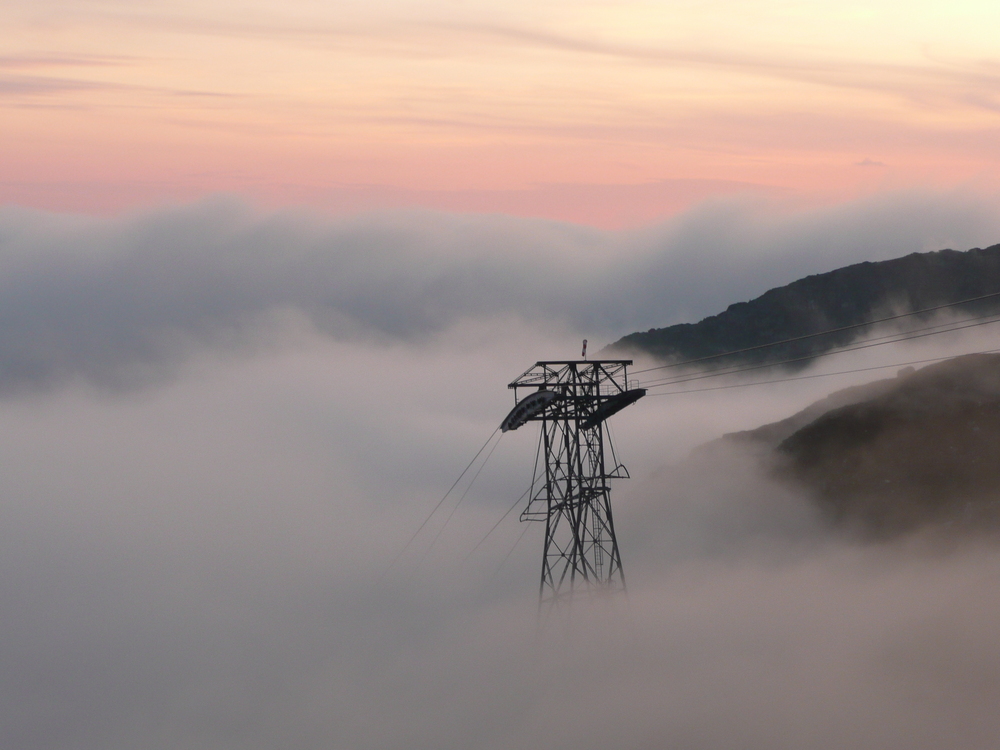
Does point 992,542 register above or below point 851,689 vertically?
above

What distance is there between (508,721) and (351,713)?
21.6 m

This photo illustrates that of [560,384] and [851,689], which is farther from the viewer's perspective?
[851,689]

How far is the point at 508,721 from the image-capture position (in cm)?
10812

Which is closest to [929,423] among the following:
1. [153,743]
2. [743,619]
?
[743,619]

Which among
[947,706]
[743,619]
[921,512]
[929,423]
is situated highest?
[929,423]

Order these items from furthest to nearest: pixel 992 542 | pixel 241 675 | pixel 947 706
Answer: pixel 241 675 < pixel 992 542 < pixel 947 706

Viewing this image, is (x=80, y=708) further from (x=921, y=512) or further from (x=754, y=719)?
(x=921, y=512)

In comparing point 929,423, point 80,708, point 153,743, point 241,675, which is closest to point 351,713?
point 153,743

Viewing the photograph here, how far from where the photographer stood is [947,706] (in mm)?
119625

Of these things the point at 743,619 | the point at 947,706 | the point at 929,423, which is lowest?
the point at 947,706

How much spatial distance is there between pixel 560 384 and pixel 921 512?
110575 millimetres

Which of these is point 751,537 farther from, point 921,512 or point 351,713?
point 351,713

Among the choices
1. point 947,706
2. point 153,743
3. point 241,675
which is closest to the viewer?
point 947,706

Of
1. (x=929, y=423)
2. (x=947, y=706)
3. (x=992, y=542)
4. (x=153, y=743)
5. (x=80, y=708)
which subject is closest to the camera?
(x=947, y=706)
